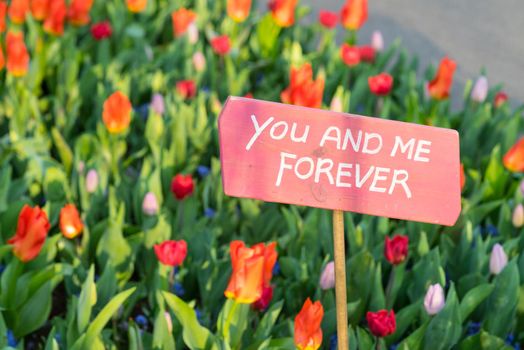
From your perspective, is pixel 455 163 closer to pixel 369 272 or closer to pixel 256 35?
pixel 369 272

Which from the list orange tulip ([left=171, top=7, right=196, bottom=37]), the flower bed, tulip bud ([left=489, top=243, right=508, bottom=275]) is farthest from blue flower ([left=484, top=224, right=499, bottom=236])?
orange tulip ([left=171, top=7, right=196, bottom=37])

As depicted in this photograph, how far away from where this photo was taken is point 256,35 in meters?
4.04

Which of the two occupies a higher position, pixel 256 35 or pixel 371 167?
pixel 371 167

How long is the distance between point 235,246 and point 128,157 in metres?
1.41

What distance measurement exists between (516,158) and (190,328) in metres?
1.21

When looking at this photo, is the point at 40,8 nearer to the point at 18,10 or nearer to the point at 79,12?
the point at 18,10

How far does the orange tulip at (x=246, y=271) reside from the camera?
177 centimetres

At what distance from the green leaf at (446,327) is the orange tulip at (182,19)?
6.57ft

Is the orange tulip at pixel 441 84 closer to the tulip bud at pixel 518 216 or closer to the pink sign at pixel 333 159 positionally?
the tulip bud at pixel 518 216

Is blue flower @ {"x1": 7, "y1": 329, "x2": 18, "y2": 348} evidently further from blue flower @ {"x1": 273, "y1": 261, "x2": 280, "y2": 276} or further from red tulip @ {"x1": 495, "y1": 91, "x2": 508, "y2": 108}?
red tulip @ {"x1": 495, "y1": 91, "x2": 508, "y2": 108}

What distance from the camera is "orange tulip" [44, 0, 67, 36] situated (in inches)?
138

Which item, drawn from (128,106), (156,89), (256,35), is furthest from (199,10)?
(128,106)

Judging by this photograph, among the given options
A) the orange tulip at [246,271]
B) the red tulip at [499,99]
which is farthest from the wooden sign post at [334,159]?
the red tulip at [499,99]

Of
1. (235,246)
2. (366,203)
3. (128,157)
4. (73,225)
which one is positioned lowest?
(128,157)
